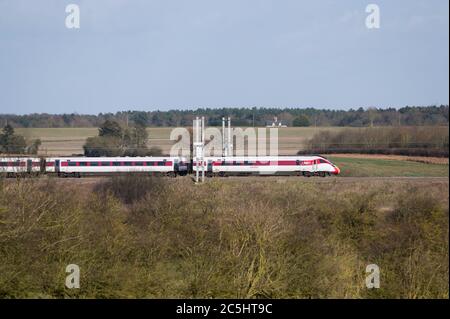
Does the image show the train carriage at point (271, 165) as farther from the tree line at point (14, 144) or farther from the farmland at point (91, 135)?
the tree line at point (14, 144)

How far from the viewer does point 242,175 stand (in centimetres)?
4841

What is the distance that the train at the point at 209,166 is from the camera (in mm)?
47344

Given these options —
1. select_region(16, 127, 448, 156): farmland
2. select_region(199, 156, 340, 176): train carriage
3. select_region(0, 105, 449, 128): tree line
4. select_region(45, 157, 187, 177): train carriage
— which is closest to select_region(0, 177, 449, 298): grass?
select_region(199, 156, 340, 176): train carriage

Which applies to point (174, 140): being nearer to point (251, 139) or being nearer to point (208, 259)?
point (251, 139)

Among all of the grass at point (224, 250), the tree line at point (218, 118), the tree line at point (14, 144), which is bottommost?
the grass at point (224, 250)

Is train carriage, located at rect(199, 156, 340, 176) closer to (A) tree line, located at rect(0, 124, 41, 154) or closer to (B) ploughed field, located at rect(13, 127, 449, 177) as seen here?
(B) ploughed field, located at rect(13, 127, 449, 177)

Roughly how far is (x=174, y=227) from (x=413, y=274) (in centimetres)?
886

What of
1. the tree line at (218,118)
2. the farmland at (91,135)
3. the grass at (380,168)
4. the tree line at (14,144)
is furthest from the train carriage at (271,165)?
the tree line at (218,118)

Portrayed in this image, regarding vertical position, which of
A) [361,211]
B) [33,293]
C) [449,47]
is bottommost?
[33,293]

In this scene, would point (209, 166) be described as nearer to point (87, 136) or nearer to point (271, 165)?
point (271, 165)

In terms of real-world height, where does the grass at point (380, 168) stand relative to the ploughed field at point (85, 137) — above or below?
below

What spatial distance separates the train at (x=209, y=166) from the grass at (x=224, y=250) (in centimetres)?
2673

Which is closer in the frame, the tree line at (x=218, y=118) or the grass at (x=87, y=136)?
the grass at (x=87, y=136)
